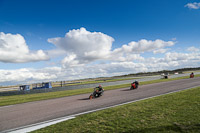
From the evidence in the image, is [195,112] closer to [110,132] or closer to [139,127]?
[139,127]

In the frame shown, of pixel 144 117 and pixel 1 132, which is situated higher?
pixel 144 117

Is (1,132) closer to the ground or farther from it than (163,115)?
closer to the ground

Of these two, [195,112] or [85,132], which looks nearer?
[85,132]


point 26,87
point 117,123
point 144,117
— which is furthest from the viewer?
point 26,87

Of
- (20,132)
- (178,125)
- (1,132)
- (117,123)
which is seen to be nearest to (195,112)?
(178,125)

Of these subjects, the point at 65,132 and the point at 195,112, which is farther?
the point at 195,112

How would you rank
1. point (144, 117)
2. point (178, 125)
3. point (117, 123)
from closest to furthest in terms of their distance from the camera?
point (178, 125), point (117, 123), point (144, 117)

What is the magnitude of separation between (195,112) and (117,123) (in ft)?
9.59

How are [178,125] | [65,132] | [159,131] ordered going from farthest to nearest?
1. [65,132]
2. [178,125]
3. [159,131]

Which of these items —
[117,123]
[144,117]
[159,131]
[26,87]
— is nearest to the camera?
[159,131]

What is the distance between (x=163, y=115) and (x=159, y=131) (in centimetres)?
142

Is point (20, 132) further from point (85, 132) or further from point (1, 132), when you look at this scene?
point (85, 132)

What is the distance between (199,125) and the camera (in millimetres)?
3713

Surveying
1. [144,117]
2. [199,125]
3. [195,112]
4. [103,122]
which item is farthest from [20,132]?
[195,112]
